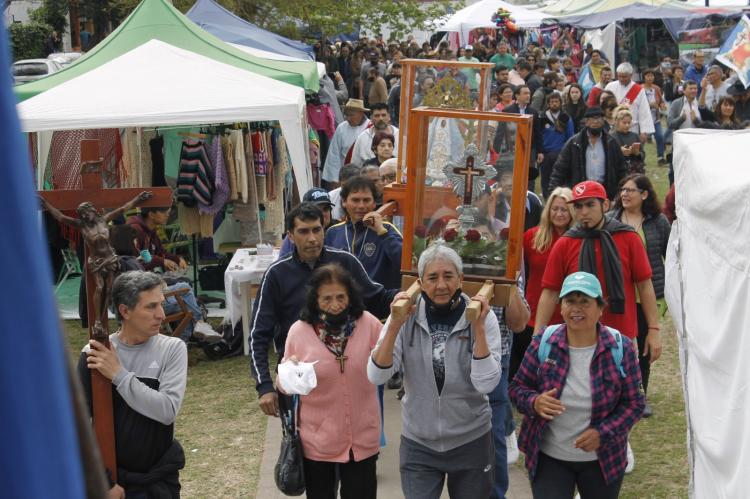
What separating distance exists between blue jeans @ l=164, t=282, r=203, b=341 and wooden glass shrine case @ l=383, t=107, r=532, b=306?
201 inches

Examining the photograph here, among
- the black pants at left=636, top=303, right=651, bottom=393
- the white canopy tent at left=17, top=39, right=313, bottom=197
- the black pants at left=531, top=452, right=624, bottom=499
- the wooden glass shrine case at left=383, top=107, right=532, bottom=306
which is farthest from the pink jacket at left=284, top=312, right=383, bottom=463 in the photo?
the white canopy tent at left=17, top=39, right=313, bottom=197

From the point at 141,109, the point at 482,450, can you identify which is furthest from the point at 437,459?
the point at 141,109

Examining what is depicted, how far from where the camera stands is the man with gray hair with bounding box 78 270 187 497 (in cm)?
451

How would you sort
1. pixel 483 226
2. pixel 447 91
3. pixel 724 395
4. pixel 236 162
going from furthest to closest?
pixel 236 162
pixel 447 91
pixel 483 226
pixel 724 395

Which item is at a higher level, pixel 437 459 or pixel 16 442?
pixel 16 442

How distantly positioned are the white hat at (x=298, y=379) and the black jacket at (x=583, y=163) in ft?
23.2

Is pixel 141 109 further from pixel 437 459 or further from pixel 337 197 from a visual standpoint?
pixel 437 459

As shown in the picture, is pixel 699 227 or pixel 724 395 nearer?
pixel 724 395

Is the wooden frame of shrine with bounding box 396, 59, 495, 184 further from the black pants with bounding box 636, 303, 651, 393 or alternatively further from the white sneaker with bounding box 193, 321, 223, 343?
the white sneaker with bounding box 193, 321, 223, 343

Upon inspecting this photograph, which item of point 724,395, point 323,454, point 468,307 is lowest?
point 323,454

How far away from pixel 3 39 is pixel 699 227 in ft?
16.3

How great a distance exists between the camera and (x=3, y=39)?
24.6 inches

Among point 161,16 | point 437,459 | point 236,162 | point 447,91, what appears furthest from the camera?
point 161,16

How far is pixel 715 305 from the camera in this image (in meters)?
4.83
